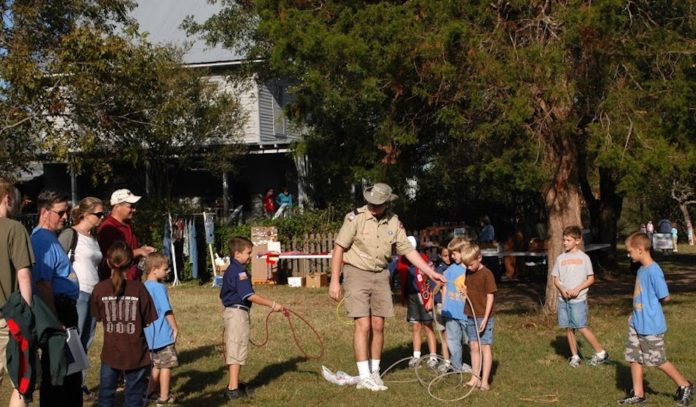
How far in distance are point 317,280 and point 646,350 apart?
43.0 ft

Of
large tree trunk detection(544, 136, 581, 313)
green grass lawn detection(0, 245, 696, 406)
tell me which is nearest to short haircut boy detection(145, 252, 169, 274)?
green grass lawn detection(0, 245, 696, 406)

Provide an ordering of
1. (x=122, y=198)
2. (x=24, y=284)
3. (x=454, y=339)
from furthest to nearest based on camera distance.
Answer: (x=454, y=339) → (x=122, y=198) → (x=24, y=284)

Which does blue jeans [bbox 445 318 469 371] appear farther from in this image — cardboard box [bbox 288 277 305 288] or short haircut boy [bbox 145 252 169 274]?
cardboard box [bbox 288 277 305 288]

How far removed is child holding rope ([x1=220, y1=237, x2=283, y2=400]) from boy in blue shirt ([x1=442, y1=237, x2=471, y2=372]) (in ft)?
5.52

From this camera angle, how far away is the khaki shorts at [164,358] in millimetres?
7785

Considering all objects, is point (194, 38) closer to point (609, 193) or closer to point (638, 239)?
point (609, 193)

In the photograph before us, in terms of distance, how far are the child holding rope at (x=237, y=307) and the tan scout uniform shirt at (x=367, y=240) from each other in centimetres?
90

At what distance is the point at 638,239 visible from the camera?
7.74 metres

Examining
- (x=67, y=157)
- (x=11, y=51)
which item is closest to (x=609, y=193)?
(x=67, y=157)

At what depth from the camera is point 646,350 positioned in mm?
7543

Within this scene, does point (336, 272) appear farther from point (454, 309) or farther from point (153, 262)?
point (153, 262)

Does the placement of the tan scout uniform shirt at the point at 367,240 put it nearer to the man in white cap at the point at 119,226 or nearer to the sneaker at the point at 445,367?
the sneaker at the point at 445,367

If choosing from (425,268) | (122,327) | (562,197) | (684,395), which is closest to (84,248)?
(122,327)

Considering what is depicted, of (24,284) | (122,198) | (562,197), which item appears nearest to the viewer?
(24,284)
